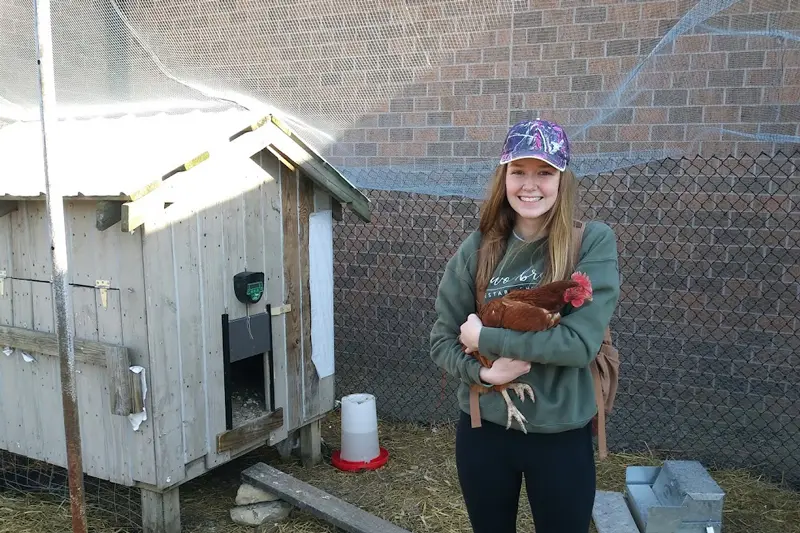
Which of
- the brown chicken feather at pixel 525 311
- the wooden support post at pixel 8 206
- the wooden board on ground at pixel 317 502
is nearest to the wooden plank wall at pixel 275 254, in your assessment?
the wooden board on ground at pixel 317 502

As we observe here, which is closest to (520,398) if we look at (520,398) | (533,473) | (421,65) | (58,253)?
(520,398)

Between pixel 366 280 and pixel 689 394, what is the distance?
7.69 ft

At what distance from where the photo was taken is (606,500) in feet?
10.1

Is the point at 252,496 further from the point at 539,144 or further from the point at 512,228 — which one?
the point at 539,144

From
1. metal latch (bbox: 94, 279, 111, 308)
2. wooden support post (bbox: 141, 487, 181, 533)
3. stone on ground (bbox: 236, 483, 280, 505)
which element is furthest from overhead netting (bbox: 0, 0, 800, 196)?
wooden support post (bbox: 141, 487, 181, 533)

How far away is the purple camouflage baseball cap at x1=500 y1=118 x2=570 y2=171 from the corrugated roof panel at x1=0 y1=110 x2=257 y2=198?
157 cm

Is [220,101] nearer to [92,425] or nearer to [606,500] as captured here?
[92,425]

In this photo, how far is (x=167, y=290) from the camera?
2.75 metres

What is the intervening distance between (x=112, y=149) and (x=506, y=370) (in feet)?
7.96

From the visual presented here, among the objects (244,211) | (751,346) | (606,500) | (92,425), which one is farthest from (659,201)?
(92,425)

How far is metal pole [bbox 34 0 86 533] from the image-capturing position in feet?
6.05

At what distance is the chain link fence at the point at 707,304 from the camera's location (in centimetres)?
363

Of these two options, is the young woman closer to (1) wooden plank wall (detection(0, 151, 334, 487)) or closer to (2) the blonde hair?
(2) the blonde hair

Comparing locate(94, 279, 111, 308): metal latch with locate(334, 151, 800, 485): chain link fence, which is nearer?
locate(94, 279, 111, 308): metal latch
